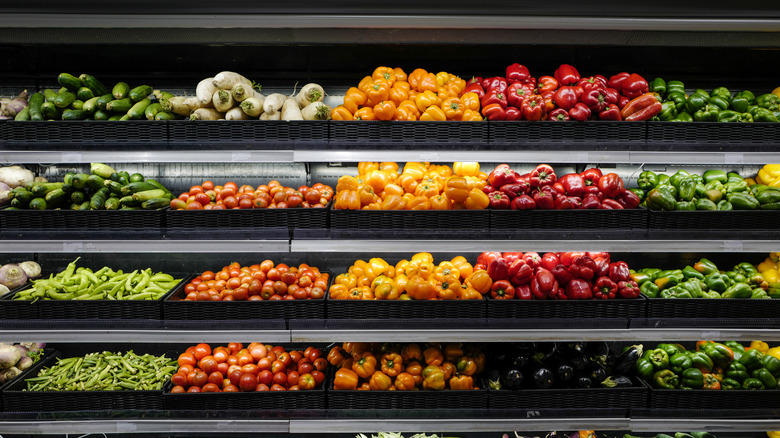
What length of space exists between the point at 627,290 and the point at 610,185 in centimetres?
61

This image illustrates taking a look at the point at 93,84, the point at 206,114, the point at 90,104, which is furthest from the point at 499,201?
the point at 93,84

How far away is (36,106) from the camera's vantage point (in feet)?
8.94

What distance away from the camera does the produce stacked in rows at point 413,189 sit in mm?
2580

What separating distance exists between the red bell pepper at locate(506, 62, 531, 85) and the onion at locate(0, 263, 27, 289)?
327 centimetres

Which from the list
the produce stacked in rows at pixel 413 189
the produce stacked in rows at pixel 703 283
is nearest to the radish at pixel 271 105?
the produce stacked in rows at pixel 413 189

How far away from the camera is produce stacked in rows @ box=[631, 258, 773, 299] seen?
2.73 meters

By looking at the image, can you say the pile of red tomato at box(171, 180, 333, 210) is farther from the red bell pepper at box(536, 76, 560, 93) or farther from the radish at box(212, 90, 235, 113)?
the red bell pepper at box(536, 76, 560, 93)

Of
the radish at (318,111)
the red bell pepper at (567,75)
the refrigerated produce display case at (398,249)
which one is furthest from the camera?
the red bell pepper at (567,75)

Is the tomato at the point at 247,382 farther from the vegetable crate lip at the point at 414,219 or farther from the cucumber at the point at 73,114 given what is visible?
the cucumber at the point at 73,114

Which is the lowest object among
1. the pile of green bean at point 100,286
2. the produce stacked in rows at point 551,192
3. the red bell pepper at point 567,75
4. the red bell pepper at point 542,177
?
the pile of green bean at point 100,286

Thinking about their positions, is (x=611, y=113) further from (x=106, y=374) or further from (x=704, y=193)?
(x=106, y=374)

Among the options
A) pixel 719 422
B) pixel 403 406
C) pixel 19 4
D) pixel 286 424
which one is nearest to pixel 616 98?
pixel 719 422

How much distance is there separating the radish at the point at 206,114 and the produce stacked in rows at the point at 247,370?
136 centimetres

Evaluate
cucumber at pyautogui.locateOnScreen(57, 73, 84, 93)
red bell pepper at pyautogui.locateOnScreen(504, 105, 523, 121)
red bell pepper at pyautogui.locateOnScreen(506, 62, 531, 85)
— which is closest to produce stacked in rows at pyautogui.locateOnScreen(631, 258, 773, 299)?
red bell pepper at pyautogui.locateOnScreen(504, 105, 523, 121)
